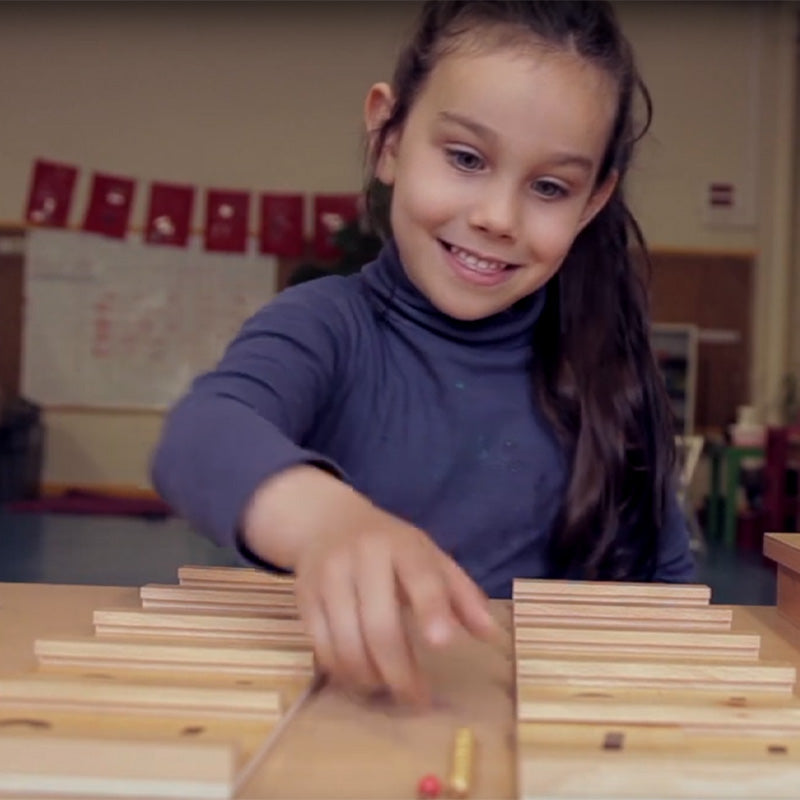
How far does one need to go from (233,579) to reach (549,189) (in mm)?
422

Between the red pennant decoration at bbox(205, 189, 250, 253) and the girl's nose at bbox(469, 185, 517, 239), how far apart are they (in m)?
5.82

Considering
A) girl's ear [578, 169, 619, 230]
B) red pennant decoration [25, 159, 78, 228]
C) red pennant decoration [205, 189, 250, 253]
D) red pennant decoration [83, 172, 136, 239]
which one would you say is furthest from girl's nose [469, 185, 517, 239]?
red pennant decoration [25, 159, 78, 228]

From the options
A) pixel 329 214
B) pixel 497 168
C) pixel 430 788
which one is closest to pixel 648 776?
pixel 430 788

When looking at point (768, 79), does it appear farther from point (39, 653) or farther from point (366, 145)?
point (39, 653)

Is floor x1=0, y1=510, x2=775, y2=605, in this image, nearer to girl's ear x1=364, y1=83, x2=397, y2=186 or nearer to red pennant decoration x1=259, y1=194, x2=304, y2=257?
red pennant decoration x1=259, y1=194, x2=304, y2=257

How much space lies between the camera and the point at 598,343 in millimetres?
1223

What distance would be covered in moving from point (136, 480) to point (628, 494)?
597 cm

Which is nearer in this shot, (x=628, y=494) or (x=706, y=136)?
(x=628, y=494)

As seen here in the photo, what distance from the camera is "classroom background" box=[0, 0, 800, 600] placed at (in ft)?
21.3

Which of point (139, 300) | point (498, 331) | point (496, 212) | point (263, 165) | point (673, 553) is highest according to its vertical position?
point (263, 165)

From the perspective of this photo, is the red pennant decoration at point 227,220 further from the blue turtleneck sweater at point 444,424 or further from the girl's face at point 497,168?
the girl's face at point 497,168

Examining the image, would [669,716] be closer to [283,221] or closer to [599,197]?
[599,197]

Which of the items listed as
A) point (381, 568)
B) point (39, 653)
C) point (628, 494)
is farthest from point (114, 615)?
point (628, 494)

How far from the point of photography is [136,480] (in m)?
6.89
